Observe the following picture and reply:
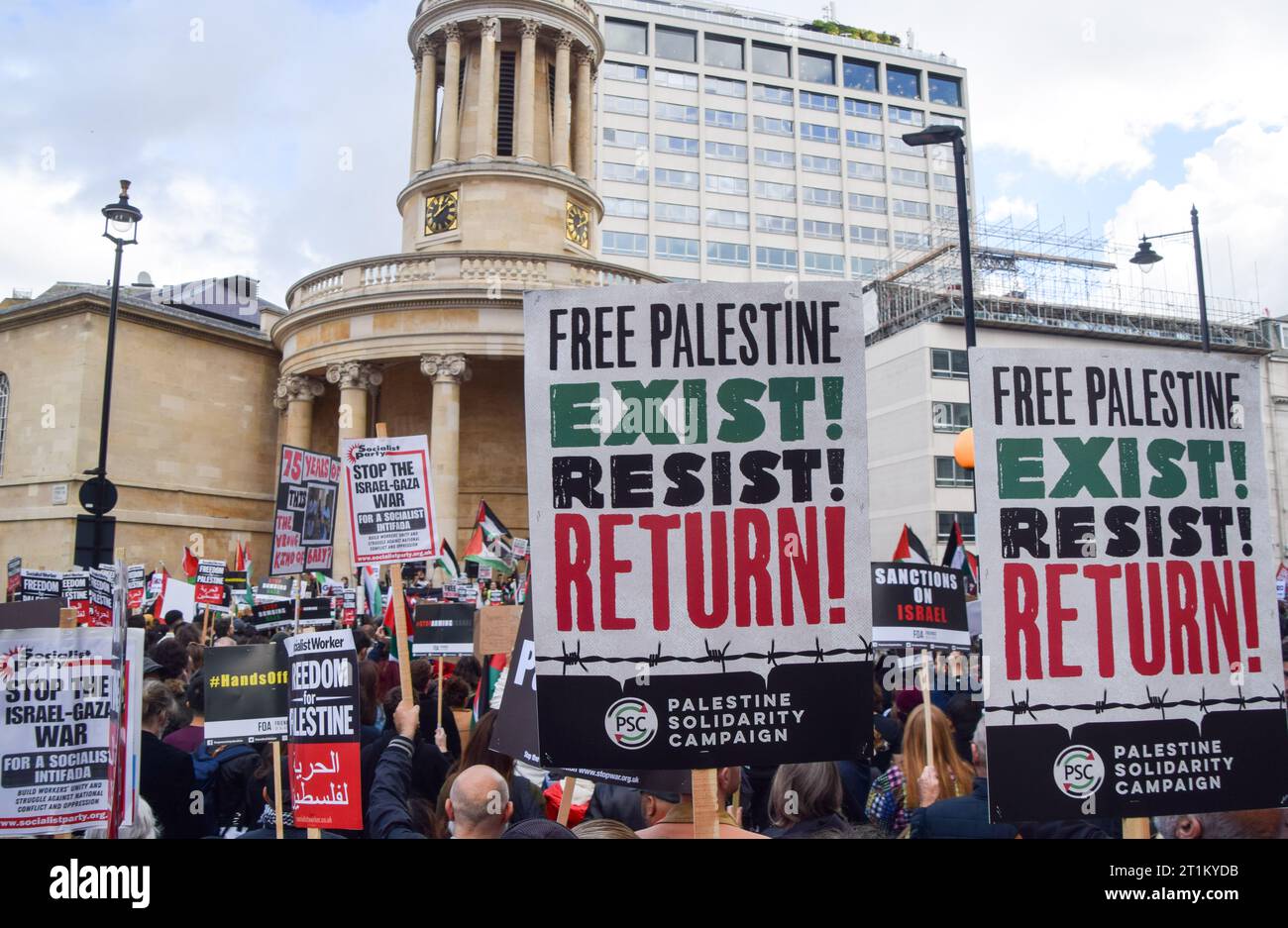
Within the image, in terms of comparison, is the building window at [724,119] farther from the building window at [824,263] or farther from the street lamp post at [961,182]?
the street lamp post at [961,182]

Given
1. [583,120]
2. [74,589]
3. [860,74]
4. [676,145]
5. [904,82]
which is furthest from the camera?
[904,82]

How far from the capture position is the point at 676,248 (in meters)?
72.6

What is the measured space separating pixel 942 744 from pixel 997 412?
2.25 metres

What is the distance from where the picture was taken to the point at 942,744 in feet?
18.0

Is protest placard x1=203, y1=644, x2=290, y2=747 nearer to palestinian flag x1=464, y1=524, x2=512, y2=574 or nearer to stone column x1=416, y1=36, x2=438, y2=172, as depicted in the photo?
palestinian flag x1=464, y1=524, x2=512, y2=574

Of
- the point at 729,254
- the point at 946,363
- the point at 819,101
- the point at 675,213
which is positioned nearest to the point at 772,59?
the point at 819,101

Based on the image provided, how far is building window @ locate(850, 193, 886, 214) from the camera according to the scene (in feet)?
259

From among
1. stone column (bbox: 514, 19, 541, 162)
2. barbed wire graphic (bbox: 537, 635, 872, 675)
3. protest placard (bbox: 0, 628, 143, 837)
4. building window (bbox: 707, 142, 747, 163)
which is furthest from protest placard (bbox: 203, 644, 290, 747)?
building window (bbox: 707, 142, 747, 163)

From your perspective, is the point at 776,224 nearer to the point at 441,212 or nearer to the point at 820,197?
the point at 820,197

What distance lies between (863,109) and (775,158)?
990 centimetres

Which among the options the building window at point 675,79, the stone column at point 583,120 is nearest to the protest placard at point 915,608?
the stone column at point 583,120

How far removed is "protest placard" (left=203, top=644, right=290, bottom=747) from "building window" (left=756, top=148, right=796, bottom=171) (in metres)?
75.2

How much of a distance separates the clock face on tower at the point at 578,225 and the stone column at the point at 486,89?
3089mm

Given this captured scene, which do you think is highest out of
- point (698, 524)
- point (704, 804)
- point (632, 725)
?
point (698, 524)
